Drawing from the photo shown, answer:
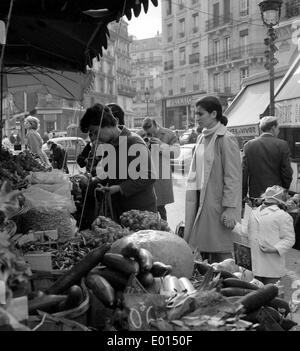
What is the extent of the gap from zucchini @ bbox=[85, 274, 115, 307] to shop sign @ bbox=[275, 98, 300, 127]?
23.4 ft

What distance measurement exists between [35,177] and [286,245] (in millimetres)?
2288

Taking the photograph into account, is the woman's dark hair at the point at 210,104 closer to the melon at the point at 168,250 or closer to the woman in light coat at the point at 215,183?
the woman in light coat at the point at 215,183

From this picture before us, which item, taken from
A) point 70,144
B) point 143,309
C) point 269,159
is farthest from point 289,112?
point 70,144

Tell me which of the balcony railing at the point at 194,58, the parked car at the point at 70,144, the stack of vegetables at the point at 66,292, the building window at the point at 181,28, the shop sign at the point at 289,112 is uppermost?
the building window at the point at 181,28

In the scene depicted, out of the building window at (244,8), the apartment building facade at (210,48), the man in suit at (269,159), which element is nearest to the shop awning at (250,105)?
the man in suit at (269,159)

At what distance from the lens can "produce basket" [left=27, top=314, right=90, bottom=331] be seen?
6.24 ft

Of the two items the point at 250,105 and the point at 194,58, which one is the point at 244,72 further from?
the point at 250,105

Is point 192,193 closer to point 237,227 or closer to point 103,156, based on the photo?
point 237,227

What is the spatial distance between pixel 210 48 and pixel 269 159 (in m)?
Result: 46.3

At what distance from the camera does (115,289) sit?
2.27 meters

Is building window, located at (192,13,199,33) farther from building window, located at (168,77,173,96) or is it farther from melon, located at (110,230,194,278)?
melon, located at (110,230,194,278)

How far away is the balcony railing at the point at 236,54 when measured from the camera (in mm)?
44281

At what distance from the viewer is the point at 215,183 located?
4340mm
